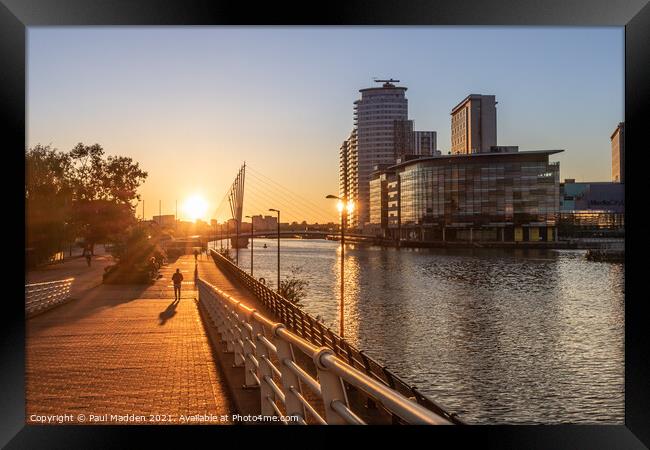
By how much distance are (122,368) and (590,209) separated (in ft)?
269

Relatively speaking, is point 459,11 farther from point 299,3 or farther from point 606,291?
point 606,291

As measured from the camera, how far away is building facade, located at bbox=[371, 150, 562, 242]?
259ft

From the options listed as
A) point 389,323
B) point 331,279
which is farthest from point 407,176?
point 389,323

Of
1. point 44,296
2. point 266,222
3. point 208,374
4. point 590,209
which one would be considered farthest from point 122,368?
point 590,209

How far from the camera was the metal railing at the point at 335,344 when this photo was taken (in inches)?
306

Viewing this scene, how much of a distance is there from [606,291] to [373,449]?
130ft

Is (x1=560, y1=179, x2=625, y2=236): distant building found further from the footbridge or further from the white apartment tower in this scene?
the footbridge

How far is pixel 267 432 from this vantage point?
16.6ft

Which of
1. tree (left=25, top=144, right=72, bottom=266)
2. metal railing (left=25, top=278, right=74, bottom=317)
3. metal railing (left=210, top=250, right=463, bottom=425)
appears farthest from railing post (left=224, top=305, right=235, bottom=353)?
tree (left=25, top=144, right=72, bottom=266)

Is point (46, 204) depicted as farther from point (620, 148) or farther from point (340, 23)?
point (340, 23)

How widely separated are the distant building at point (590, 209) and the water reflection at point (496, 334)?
25.5 meters

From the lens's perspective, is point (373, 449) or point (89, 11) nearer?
point (373, 449)

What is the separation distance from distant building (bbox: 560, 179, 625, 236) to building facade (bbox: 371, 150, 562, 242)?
3292 millimetres

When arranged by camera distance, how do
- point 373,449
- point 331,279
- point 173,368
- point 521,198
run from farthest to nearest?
point 521,198 → point 331,279 → point 173,368 → point 373,449
